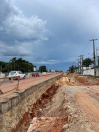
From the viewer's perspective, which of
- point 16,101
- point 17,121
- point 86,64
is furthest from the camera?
point 86,64

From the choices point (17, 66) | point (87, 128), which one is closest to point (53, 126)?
point (87, 128)

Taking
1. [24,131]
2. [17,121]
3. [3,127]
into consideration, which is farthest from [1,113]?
[24,131]

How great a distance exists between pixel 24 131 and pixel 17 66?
61.7 meters

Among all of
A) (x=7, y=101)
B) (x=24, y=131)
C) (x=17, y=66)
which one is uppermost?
(x=17, y=66)

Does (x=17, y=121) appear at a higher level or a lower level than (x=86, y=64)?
lower

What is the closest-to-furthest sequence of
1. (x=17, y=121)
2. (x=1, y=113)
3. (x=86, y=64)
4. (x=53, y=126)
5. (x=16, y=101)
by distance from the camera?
(x=1, y=113)
(x=53, y=126)
(x=17, y=121)
(x=16, y=101)
(x=86, y=64)

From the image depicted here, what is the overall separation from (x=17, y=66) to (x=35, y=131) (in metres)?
62.7

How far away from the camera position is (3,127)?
429cm

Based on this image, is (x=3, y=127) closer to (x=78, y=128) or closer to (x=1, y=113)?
(x=1, y=113)

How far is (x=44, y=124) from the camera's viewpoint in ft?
16.3

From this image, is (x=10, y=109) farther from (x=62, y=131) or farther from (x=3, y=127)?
(x=62, y=131)

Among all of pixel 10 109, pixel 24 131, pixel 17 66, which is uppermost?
pixel 17 66

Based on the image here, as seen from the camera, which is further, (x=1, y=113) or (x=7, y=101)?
(x=7, y=101)

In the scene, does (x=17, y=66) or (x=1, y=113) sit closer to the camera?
(x=1, y=113)
